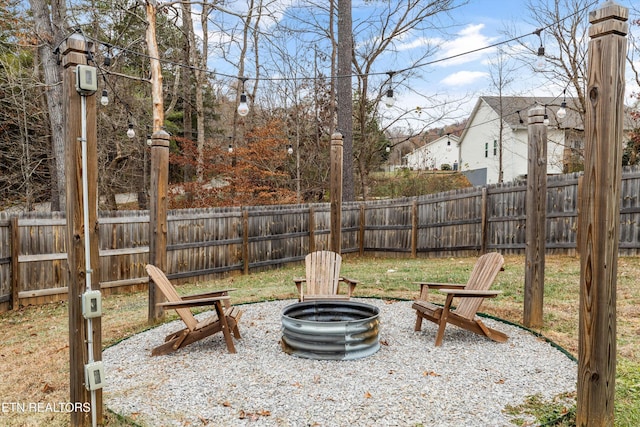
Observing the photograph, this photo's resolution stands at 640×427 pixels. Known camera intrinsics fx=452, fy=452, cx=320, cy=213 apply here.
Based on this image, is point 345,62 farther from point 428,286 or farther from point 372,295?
point 428,286

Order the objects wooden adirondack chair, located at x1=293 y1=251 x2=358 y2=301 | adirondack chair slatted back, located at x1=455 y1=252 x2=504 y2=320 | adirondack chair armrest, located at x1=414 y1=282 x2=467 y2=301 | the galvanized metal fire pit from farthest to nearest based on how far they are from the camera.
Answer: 1. wooden adirondack chair, located at x1=293 y1=251 x2=358 y2=301
2. adirondack chair armrest, located at x1=414 y1=282 x2=467 y2=301
3. adirondack chair slatted back, located at x1=455 y1=252 x2=504 y2=320
4. the galvanized metal fire pit

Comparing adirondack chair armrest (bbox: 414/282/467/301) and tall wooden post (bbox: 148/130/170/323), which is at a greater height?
tall wooden post (bbox: 148/130/170/323)

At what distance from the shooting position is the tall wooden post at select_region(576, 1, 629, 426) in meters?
2.44

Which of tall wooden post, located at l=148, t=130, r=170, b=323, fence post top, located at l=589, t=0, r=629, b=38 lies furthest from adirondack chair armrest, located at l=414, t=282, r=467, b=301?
fence post top, located at l=589, t=0, r=629, b=38

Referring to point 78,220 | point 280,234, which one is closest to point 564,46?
point 280,234

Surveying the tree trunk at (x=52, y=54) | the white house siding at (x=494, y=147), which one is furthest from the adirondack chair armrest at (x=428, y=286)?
the white house siding at (x=494, y=147)

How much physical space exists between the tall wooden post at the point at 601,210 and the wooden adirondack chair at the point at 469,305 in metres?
A: 1.72

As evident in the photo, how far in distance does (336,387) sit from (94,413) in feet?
5.53

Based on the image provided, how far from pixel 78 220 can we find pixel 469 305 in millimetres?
3719

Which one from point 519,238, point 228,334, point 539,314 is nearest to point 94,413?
point 228,334

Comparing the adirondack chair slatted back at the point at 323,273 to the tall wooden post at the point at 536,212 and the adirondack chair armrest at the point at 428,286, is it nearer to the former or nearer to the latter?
the adirondack chair armrest at the point at 428,286

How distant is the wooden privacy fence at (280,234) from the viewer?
6.98 m

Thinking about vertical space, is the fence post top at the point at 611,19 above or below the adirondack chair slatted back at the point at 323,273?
above

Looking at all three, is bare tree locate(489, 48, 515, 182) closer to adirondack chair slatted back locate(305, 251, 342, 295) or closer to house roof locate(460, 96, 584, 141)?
house roof locate(460, 96, 584, 141)
